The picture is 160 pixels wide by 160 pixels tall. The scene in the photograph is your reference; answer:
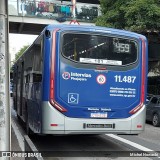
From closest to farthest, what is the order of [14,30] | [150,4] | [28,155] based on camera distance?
[28,155] < [150,4] < [14,30]

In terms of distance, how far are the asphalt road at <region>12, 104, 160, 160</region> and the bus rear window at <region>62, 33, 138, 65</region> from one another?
224 centimetres

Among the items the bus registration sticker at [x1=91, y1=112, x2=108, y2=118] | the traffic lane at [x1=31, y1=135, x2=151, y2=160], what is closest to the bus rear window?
the bus registration sticker at [x1=91, y1=112, x2=108, y2=118]

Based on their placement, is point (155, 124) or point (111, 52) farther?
point (155, 124)

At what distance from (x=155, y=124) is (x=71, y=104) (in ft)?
27.6

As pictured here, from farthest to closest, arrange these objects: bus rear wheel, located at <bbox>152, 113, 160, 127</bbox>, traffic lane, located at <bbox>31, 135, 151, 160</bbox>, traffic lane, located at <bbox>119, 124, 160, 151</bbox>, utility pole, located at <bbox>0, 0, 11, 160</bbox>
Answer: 1. bus rear wheel, located at <bbox>152, 113, 160, 127</bbox>
2. traffic lane, located at <bbox>119, 124, 160, 151</bbox>
3. traffic lane, located at <bbox>31, 135, 151, 160</bbox>
4. utility pole, located at <bbox>0, 0, 11, 160</bbox>

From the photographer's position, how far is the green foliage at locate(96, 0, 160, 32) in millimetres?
21203

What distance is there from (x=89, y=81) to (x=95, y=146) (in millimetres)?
2219

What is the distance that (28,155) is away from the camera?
516 centimetres

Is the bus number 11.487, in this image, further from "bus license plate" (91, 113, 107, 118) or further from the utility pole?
the utility pole

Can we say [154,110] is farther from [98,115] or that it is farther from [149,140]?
[98,115]

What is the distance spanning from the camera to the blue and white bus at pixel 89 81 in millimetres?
8672

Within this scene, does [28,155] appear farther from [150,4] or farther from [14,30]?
[14,30]

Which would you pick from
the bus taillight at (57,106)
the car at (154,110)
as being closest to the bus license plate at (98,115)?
the bus taillight at (57,106)

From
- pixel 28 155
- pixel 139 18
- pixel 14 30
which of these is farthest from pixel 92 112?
pixel 14 30
